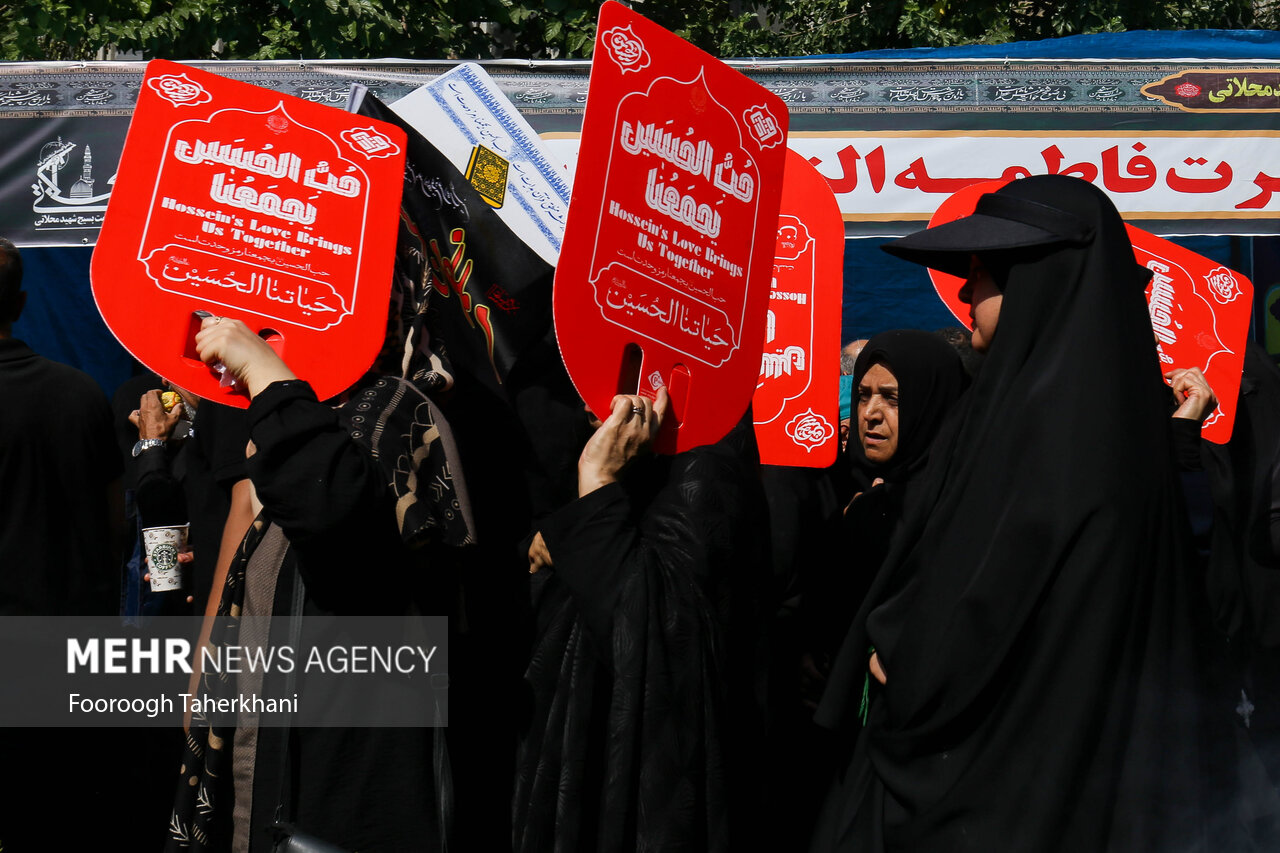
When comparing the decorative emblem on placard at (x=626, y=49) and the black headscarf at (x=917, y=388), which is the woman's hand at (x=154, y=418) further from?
the decorative emblem on placard at (x=626, y=49)

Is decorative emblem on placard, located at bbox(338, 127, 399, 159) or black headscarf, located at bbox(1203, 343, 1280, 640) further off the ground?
decorative emblem on placard, located at bbox(338, 127, 399, 159)

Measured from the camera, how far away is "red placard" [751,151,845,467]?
282 cm

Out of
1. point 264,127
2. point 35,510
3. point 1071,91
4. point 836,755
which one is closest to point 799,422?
point 836,755

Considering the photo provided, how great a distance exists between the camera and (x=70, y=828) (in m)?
2.54

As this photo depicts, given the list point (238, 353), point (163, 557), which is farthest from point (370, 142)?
point (163, 557)

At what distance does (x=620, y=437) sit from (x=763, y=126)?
600 millimetres

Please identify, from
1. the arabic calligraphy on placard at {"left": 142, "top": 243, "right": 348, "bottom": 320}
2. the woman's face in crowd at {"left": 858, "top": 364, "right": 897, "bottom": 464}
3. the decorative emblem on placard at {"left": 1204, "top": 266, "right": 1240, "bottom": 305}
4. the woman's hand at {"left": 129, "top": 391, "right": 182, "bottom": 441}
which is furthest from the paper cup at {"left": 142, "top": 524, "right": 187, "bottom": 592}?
the decorative emblem on placard at {"left": 1204, "top": 266, "right": 1240, "bottom": 305}

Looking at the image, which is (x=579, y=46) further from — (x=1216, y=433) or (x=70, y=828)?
(x=70, y=828)

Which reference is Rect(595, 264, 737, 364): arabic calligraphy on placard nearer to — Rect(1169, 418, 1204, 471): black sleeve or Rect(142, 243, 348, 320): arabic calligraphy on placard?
Rect(142, 243, 348, 320): arabic calligraphy on placard

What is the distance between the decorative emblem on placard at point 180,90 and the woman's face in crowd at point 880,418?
1889 mm

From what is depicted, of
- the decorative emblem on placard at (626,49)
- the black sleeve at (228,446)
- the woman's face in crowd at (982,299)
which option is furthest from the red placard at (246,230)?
the woman's face in crowd at (982,299)

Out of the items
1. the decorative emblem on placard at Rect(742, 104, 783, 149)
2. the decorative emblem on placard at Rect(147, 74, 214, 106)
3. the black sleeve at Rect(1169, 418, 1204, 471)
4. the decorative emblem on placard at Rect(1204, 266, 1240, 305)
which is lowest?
the black sleeve at Rect(1169, 418, 1204, 471)

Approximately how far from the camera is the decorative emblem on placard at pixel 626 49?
1.78m

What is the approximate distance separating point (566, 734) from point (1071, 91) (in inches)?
139
